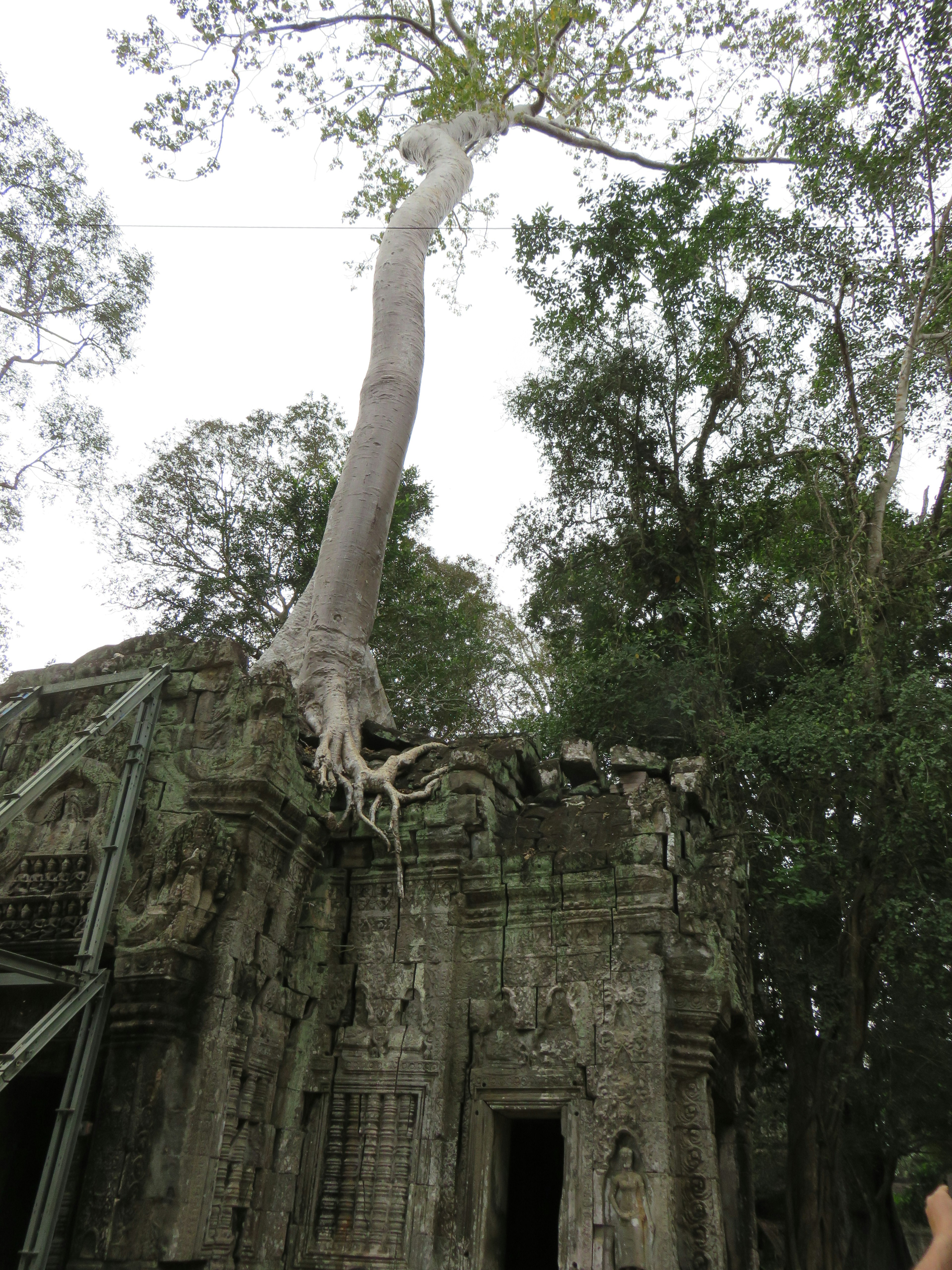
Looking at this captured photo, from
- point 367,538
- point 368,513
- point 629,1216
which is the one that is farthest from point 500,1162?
point 368,513

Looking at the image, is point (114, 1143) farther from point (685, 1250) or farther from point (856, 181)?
point (856, 181)

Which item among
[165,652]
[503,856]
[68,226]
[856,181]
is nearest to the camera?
[503,856]

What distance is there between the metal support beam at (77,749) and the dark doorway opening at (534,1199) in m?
4.14

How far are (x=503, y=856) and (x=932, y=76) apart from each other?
384 inches

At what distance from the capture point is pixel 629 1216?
4.45m

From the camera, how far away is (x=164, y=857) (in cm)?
491

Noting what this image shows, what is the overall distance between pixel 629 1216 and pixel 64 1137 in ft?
9.13

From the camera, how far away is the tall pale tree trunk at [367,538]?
6844 millimetres

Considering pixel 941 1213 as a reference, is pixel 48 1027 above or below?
above

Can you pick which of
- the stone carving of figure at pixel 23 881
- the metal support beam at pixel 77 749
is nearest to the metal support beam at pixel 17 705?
the metal support beam at pixel 77 749

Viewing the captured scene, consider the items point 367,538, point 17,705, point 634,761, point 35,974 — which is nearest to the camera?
point 35,974

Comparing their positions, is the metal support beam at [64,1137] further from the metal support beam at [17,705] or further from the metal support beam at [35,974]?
the metal support beam at [17,705]

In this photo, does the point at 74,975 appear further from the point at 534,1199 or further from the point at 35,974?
the point at 534,1199

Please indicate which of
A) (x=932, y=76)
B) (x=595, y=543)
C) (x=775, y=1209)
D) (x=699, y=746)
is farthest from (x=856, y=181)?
(x=775, y=1209)
